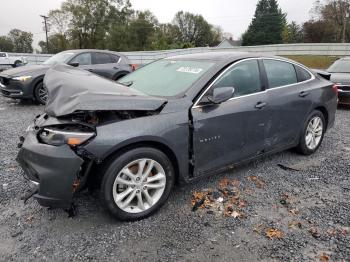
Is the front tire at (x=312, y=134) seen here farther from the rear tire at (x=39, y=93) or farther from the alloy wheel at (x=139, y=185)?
the rear tire at (x=39, y=93)

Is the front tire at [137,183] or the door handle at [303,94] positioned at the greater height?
the door handle at [303,94]

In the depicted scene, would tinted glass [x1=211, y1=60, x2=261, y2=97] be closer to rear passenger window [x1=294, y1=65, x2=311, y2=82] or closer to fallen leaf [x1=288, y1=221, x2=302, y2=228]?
rear passenger window [x1=294, y1=65, x2=311, y2=82]

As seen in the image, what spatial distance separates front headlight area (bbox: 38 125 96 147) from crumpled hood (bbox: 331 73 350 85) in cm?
779

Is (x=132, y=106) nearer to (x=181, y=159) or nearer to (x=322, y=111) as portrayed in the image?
(x=181, y=159)

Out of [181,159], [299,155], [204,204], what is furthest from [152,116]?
[299,155]

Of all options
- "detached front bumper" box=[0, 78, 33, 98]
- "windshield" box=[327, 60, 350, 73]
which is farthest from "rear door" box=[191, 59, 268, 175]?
"windshield" box=[327, 60, 350, 73]

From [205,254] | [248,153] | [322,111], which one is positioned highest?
[322,111]

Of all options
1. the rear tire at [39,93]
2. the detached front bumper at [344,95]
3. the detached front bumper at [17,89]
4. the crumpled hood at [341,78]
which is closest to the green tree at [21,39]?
the detached front bumper at [17,89]

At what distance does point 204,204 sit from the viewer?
11.2ft

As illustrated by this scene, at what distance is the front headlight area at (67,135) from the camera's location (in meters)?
2.70

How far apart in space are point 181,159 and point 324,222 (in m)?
1.53

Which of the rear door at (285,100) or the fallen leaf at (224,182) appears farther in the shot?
the rear door at (285,100)

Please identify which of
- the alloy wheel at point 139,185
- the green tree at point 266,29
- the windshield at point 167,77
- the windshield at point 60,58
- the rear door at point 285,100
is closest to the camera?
the alloy wheel at point 139,185

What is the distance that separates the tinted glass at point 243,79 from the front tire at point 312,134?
1.28 metres
